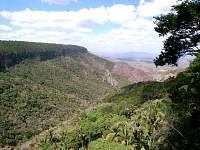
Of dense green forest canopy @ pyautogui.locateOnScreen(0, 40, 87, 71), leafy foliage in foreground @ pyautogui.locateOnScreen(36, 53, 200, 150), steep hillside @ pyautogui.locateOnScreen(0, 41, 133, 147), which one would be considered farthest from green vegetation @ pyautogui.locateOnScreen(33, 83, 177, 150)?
dense green forest canopy @ pyautogui.locateOnScreen(0, 40, 87, 71)

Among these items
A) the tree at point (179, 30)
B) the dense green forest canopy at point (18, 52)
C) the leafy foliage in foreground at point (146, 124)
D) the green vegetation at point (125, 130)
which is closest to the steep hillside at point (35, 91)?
the dense green forest canopy at point (18, 52)

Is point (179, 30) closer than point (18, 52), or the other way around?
point (179, 30)

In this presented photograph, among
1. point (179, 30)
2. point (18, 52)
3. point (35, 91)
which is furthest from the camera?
point (18, 52)

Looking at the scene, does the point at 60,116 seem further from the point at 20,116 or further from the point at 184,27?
the point at 184,27

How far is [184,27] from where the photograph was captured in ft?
74.6

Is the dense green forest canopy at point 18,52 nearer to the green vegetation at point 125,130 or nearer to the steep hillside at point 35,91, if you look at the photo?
the steep hillside at point 35,91

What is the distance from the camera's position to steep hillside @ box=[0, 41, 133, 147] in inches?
3951

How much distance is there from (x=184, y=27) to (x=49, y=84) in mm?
137562

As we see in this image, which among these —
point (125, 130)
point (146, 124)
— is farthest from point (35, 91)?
point (146, 124)

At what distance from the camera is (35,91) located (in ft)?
444

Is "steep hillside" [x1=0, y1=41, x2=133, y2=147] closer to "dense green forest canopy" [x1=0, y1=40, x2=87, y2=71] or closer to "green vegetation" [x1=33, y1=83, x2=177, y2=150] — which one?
"dense green forest canopy" [x1=0, y1=40, x2=87, y2=71]

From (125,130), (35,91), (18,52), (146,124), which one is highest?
(18,52)

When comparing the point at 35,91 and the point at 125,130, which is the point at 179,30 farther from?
the point at 35,91

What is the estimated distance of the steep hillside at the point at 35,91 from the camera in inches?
3951
